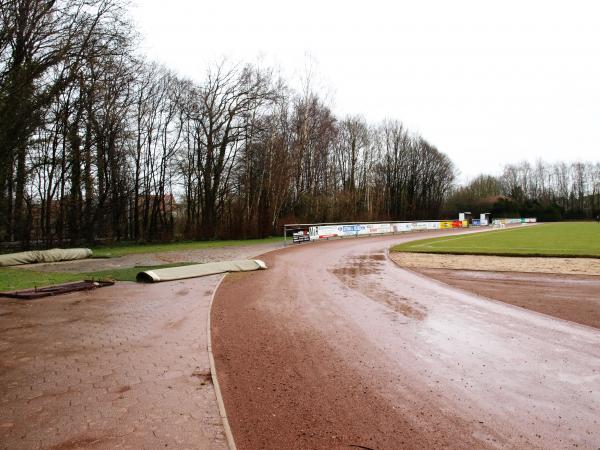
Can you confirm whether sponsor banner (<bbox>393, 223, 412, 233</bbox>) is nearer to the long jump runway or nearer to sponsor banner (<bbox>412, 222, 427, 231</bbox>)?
sponsor banner (<bbox>412, 222, 427, 231</bbox>)

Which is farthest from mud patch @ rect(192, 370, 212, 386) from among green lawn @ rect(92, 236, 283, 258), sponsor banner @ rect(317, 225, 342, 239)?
sponsor banner @ rect(317, 225, 342, 239)

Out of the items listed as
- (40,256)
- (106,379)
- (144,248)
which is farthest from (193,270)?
(144,248)

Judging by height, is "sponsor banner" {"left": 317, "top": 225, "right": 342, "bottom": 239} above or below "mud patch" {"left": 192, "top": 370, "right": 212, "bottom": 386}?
above

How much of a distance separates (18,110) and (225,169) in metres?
29.9

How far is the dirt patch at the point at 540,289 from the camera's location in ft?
27.3

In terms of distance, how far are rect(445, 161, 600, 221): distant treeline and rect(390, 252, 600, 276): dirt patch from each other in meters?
78.1

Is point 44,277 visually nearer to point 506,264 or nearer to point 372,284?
point 372,284

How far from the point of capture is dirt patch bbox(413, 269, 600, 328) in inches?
328

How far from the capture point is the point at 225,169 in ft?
135

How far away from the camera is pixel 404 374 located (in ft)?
16.5

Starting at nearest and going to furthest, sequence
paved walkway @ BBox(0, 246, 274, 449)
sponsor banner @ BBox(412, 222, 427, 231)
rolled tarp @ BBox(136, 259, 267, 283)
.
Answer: paved walkway @ BBox(0, 246, 274, 449), rolled tarp @ BBox(136, 259, 267, 283), sponsor banner @ BBox(412, 222, 427, 231)

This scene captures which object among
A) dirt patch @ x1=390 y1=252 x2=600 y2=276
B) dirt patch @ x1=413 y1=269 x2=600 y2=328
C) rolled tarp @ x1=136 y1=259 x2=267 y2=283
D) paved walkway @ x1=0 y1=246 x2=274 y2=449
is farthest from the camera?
dirt patch @ x1=390 y1=252 x2=600 y2=276

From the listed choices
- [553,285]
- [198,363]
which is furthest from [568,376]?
[553,285]

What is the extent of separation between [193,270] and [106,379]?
31.3 ft
